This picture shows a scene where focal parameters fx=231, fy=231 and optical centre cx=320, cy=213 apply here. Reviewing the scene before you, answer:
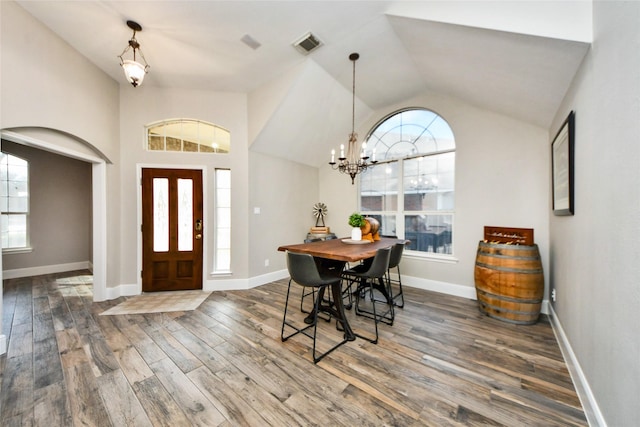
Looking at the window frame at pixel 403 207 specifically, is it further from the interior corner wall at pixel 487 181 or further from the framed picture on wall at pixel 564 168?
the framed picture on wall at pixel 564 168

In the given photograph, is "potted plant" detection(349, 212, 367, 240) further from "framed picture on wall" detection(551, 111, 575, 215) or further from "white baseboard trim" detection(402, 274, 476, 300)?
"framed picture on wall" detection(551, 111, 575, 215)

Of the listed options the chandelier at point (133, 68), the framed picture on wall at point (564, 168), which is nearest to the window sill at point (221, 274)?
the chandelier at point (133, 68)

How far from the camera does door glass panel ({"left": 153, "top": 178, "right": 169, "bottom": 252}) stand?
3.56m

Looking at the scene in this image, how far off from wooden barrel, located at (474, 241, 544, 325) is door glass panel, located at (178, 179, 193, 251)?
4.09m

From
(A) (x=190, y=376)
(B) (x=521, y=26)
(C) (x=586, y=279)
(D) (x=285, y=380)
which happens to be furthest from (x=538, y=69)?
(A) (x=190, y=376)

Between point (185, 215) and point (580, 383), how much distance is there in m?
4.55

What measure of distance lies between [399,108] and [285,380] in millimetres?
4141

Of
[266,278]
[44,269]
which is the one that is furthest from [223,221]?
[44,269]

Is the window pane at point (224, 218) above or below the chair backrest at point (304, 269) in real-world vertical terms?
above

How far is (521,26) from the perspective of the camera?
5.32ft

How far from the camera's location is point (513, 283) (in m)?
2.50

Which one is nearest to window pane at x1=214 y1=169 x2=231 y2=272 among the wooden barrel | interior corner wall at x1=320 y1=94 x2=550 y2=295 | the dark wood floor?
the dark wood floor

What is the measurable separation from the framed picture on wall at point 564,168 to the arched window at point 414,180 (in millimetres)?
1255

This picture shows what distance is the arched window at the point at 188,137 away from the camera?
3574 mm
